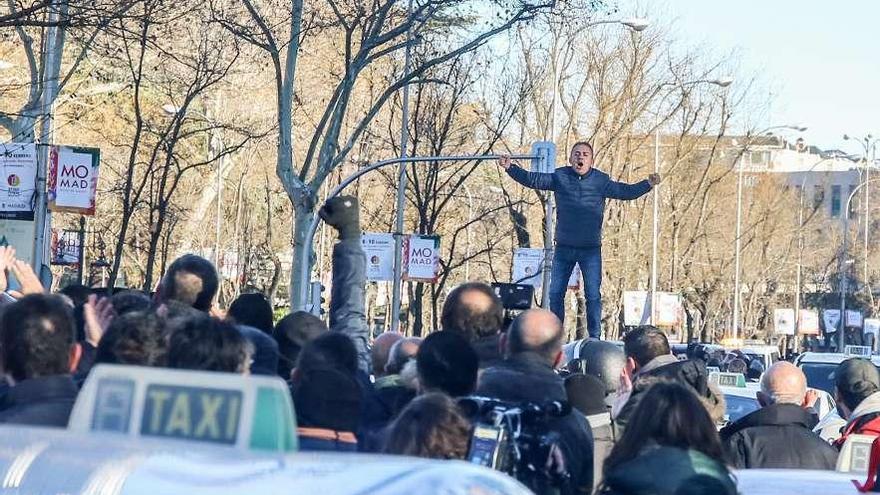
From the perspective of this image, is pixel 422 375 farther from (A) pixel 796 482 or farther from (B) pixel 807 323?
(B) pixel 807 323

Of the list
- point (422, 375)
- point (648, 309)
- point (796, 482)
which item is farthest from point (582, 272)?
point (648, 309)

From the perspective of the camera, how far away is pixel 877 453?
537 cm

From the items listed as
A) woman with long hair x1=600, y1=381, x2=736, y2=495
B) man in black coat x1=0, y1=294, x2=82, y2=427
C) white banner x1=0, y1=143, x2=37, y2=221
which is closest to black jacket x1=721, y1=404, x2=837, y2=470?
woman with long hair x1=600, y1=381, x2=736, y2=495

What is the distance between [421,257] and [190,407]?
111ft

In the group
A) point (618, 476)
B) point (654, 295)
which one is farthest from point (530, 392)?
point (654, 295)

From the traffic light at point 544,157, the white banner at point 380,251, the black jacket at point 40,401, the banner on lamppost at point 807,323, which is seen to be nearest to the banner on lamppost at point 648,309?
the white banner at point 380,251

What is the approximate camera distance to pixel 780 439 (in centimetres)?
751

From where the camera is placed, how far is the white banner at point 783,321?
73.9 meters

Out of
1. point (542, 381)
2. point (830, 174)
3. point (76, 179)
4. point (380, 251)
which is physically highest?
point (830, 174)

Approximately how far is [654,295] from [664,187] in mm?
8444

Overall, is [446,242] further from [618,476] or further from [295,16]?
[618,476]

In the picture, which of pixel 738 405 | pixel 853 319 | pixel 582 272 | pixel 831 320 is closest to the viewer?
pixel 582 272

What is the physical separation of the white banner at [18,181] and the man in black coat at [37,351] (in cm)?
1763

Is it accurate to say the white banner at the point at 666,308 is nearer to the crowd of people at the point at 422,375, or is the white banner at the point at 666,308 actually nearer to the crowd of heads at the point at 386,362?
the crowd of people at the point at 422,375
